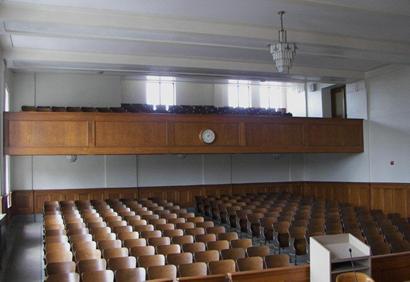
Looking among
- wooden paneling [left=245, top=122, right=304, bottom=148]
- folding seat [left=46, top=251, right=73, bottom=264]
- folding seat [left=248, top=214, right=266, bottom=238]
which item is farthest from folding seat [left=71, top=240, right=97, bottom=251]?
wooden paneling [left=245, top=122, right=304, bottom=148]

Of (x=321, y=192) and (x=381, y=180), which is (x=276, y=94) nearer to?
(x=321, y=192)

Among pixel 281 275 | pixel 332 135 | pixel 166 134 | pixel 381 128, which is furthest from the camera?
pixel 332 135

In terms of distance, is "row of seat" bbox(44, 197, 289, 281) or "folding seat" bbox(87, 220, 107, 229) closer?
"row of seat" bbox(44, 197, 289, 281)

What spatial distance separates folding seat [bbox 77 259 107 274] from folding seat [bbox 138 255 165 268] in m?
0.53

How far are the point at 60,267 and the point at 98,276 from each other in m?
0.77

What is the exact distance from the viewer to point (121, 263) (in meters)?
5.90

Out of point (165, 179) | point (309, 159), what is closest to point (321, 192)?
point (309, 159)

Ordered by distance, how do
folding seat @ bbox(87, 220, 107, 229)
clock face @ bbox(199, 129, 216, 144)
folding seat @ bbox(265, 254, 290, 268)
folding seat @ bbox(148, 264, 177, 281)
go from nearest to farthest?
folding seat @ bbox(148, 264, 177, 281) → folding seat @ bbox(265, 254, 290, 268) → folding seat @ bbox(87, 220, 107, 229) → clock face @ bbox(199, 129, 216, 144)

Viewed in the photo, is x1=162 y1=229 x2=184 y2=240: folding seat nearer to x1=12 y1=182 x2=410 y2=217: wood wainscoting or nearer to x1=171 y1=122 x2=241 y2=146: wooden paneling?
x1=171 y1=122 x2=241 y2=146: wooden paneling

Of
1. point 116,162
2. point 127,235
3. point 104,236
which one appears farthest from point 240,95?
point 104,236

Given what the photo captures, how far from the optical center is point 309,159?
17891mm

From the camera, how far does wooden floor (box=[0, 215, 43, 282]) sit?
7.62 metres

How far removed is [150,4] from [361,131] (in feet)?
31.9

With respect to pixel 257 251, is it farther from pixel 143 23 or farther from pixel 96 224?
pixel 143 23
